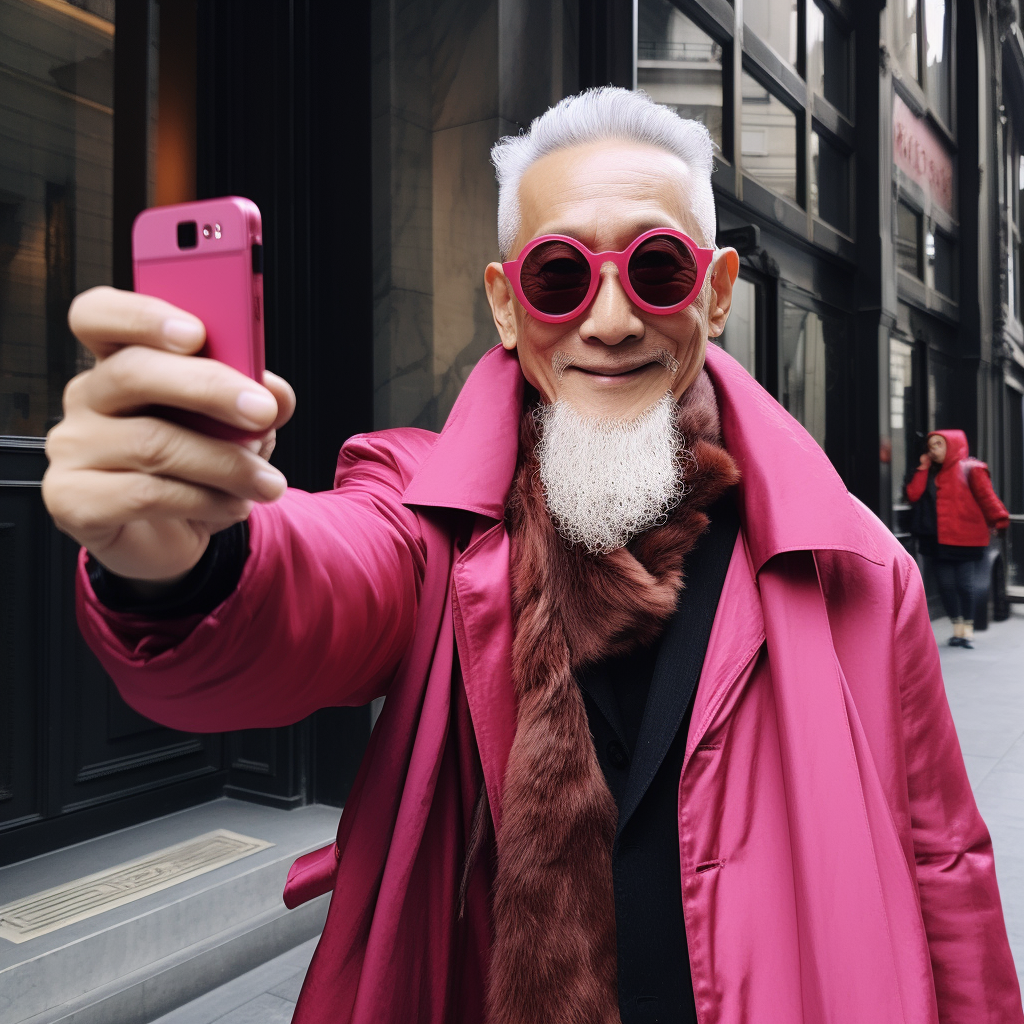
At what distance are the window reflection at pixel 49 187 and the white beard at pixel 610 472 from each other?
8.17 ft

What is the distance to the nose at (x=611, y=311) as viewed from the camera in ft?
5.05

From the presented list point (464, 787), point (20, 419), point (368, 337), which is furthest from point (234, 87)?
point (464, 787)

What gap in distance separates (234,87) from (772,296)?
205 inches

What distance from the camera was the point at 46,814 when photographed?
3.29 metres

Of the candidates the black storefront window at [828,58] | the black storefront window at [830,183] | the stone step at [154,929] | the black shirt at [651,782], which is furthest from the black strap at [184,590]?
the black storefront window at [828,58]

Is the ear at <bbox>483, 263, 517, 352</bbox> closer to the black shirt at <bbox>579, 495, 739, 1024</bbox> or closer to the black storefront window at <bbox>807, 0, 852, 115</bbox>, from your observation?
the black shirt at <bbox>579, 495, 739, 1024</bbox>

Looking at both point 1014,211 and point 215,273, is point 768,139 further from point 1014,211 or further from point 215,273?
point 1014,211

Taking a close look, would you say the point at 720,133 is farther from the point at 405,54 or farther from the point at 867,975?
the point at 867,975

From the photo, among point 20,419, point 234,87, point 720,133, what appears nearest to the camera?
point 20,419

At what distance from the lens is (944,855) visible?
150 cm

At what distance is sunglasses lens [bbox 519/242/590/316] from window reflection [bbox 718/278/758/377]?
5696 mm

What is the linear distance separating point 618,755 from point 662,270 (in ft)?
2.72

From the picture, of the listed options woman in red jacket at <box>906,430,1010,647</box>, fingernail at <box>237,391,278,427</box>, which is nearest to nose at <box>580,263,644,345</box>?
fingernail at <box>237,391,278,427</box>

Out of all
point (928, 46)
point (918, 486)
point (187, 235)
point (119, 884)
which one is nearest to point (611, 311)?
point (187, 235)
